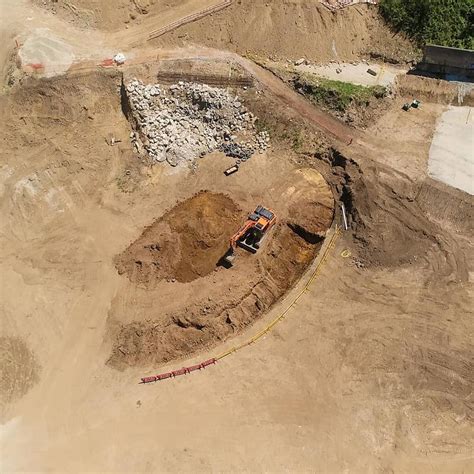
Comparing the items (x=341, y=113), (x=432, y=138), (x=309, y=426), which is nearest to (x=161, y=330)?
(x=309, y=426)

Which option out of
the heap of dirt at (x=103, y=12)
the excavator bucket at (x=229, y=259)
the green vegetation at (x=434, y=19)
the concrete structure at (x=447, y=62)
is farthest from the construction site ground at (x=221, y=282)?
the concrete structure at (x=447, y=62)

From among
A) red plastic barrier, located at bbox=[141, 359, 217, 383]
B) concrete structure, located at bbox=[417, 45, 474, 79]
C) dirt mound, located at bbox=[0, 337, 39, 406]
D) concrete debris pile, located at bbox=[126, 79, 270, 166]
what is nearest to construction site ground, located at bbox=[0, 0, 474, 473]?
dirt mound, located at bbox=[0, 337, 39, 406]

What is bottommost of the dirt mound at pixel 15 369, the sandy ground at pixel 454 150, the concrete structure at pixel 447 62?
the dirt mound at pixel 15 369

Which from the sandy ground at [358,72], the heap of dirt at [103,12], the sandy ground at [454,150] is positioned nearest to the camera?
the sandy ground at [454,150]

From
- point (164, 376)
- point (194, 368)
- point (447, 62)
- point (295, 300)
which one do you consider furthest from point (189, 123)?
point (447, 62)

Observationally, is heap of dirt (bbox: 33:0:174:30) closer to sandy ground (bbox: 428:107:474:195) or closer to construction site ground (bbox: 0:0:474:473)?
construction site ground (bbox: 0:0:474:473)

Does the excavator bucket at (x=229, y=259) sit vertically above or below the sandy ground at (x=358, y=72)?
below

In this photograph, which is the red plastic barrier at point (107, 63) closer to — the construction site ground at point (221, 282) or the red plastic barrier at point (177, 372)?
the construction site ground at point (221, 282)
